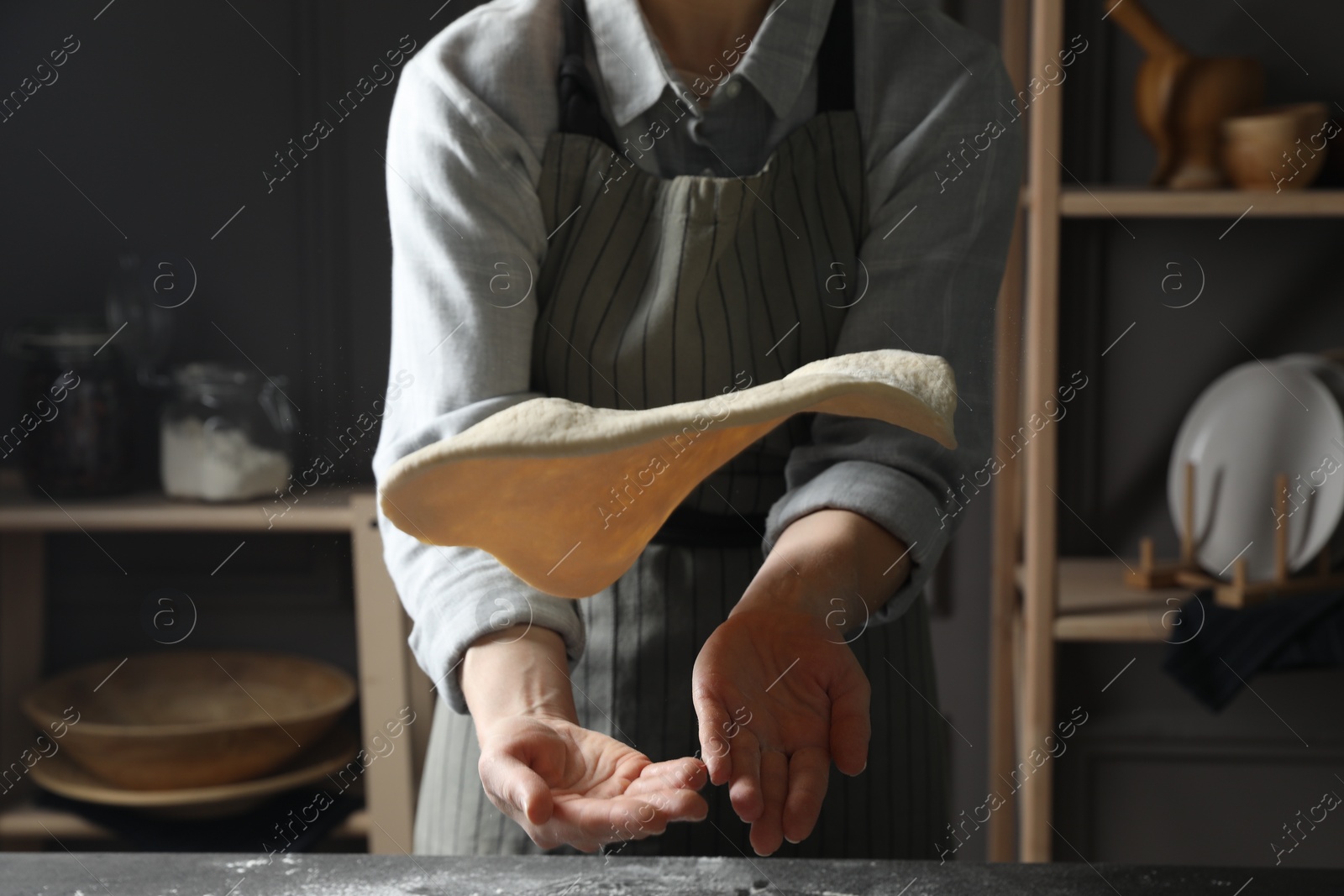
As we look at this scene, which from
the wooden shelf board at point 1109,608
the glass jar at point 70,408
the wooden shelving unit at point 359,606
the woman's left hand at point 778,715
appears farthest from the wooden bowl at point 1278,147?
the glass jar at point 70,408

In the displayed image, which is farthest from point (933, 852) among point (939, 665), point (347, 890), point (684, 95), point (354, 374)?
point (354, 374)

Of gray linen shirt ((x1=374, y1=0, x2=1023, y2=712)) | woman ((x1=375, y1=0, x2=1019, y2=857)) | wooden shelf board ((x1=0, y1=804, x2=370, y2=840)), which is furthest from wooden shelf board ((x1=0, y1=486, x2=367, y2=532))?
gray linen shirt ((x1=374, y1=0, x2=1023, y2=712))

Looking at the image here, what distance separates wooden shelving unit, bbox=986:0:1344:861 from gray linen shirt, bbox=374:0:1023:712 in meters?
0.45

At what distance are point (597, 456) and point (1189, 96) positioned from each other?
1139 millimetres

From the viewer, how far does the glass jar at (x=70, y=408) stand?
136 cm

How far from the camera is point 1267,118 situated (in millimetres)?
1198

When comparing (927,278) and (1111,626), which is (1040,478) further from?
(927,278)

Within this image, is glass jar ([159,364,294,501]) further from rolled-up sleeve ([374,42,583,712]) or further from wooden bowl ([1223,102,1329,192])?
wooden bowl ([1223,102,1329,192])

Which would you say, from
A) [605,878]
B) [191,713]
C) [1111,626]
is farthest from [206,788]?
[1111,626]

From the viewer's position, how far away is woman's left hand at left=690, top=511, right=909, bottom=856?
47cm

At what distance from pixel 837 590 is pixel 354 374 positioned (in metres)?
1.10

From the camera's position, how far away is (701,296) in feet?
2.24

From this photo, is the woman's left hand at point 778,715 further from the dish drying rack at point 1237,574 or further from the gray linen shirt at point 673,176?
the dish drying rack at point 1237,574

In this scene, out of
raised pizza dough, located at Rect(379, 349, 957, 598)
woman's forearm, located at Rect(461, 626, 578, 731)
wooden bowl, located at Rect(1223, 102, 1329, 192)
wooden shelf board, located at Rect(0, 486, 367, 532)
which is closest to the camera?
raised pizza dough, located at Rect(379, 349, 957, 598)
